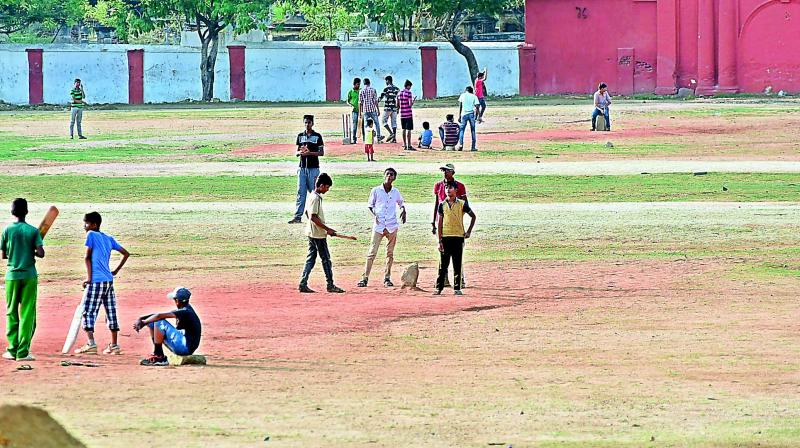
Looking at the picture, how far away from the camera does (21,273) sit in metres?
13.1

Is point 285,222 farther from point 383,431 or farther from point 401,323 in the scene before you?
point 383,431

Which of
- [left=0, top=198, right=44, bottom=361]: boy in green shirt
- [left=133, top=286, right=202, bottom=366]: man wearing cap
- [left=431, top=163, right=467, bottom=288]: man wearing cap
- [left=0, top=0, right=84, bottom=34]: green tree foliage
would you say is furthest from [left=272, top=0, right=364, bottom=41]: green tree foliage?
[left=133, top=286, right=202, bottom=366]: man wearing cap

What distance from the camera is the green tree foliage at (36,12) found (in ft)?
221

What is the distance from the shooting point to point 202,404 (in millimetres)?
11391

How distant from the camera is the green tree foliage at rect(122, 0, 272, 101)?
59125 millimetres

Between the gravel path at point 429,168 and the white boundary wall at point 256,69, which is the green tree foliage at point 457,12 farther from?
the gravel path at point 429,168

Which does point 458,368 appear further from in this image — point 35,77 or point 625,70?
point 35,77

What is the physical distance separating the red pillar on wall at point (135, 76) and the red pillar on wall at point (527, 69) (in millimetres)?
15873

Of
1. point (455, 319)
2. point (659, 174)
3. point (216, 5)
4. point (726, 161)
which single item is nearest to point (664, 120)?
point (726, 161)

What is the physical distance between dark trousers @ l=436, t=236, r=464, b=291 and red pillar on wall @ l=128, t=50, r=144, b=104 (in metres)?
45.4

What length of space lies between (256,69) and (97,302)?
49022 mm

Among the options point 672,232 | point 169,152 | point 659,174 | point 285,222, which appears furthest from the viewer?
point 169,152

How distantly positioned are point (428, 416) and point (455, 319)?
505cm

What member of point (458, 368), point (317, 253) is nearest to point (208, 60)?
point (317, 253)
